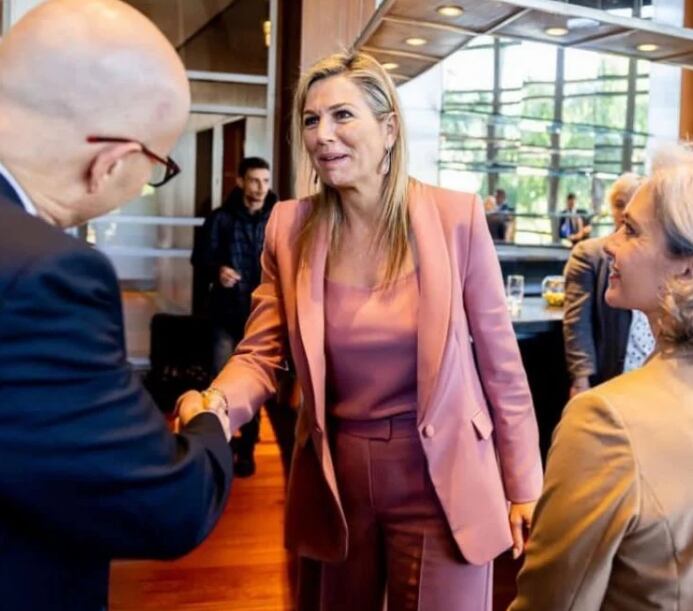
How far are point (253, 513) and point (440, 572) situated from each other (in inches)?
98.2

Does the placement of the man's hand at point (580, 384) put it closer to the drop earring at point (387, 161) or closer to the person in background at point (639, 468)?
the drop earring at point (387, 161)

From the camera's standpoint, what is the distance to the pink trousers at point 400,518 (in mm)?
1603

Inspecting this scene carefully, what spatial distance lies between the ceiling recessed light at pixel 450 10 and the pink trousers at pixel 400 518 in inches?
124

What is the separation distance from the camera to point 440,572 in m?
1.60

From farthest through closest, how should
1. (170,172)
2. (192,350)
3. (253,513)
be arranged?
(192,350) → (253,513) → (170,172)

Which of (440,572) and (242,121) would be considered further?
(242,121)

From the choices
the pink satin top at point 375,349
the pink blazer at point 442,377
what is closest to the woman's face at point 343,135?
the pink blazer at point 442,377

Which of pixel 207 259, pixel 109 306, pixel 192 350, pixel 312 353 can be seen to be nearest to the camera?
pixel 109 306

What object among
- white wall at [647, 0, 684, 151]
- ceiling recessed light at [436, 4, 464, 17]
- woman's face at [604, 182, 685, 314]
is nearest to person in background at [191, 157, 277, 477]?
ceiling recessed light at [436, 4, 464, 17]

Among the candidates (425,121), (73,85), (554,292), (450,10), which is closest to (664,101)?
(425,121)

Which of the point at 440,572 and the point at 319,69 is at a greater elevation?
the point at 319,69

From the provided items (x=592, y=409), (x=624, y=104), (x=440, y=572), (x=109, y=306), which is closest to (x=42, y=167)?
(x=109, y=306)

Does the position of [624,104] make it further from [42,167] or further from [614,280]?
[42,167]

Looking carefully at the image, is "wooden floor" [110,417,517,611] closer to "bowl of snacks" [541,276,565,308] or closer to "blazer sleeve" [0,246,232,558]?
"bowl of snacks" [541,276,565,308]
